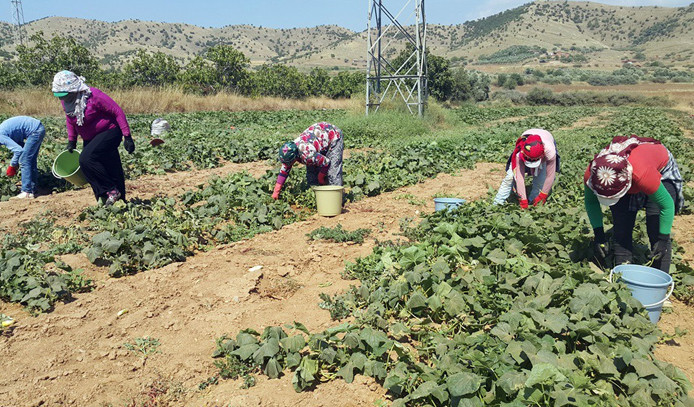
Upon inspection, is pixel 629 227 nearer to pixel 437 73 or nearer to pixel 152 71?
pixel 152 71

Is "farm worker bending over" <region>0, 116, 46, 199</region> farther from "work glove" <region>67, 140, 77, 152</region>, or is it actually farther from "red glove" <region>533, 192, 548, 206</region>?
"red glove" <region>533, 192, 548, 206</region>

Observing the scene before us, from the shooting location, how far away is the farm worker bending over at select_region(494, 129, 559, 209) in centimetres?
485

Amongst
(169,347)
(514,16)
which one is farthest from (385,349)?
(514,16)

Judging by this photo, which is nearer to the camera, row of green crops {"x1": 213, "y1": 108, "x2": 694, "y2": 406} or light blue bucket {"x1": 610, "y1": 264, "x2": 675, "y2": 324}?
row of green crops {"x1": 213, "y1": 108, "x2": 694, "y2": 406}

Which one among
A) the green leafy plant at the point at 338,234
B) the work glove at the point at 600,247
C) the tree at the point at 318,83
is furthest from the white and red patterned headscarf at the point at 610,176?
the tree at the point at 318,83

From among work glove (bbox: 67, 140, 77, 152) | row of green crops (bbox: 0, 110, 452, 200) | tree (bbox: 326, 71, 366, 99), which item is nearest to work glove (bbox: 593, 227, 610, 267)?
work glove (bbox: 67, 140, 77, 152)

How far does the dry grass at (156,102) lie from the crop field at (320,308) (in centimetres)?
1151

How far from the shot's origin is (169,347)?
304cm

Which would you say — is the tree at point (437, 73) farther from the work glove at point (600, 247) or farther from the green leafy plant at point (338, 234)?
the work glove at point (600, 247)

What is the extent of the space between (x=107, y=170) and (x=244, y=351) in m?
3.63

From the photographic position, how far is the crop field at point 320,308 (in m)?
2.44

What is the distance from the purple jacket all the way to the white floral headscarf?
0.19 feet

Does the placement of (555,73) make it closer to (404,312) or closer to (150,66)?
(150,66)

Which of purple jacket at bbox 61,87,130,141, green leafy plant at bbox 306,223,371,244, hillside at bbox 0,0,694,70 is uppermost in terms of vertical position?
hillside at bbox 0,0,694,70
